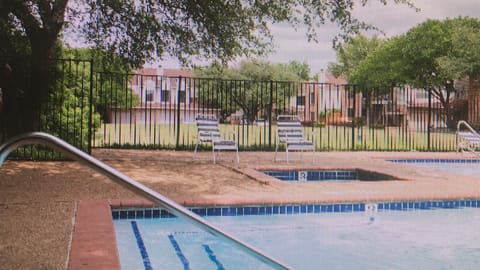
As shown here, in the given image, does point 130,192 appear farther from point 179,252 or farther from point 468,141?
point 468,141

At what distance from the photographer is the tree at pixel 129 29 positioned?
9.18m

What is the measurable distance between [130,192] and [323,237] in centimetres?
234

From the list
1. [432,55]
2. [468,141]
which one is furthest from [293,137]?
[432,55]

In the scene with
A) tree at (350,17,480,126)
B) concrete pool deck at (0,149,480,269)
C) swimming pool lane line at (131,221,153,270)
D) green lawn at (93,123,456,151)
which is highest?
tree at (350,17,480,126)

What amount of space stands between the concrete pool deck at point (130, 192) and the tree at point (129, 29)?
1.68m

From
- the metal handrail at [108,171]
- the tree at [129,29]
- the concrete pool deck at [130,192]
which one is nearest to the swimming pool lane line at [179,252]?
the concrete pool deck at [130,192]

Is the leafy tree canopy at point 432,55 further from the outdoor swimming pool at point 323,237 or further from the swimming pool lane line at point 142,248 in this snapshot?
the swimming pool lane line at point 142,248

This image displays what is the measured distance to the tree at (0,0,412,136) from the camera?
918 centimetres

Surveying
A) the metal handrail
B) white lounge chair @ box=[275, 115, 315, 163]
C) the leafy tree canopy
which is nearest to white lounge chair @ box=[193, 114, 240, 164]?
white lounge chair @ box=[275, 115, 315, 163]

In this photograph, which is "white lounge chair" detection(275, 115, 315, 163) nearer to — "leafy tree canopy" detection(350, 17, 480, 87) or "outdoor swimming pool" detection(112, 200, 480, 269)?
"outdoor swimming pool" detection(112, 200, 480, 269)

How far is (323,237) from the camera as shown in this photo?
5070mm

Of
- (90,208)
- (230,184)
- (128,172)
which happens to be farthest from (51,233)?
(128,172)

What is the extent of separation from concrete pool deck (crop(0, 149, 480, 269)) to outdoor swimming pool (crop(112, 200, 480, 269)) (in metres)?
0.15

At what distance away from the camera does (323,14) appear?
33.6ft
